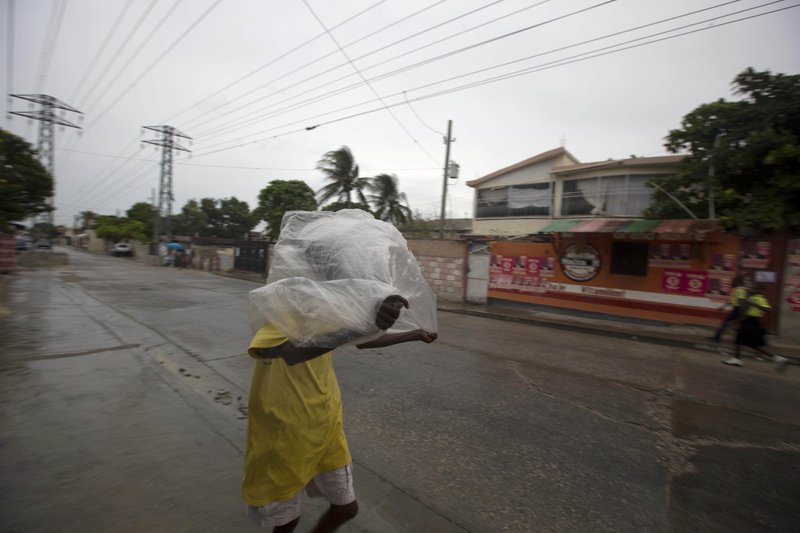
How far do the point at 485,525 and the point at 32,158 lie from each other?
21.3m

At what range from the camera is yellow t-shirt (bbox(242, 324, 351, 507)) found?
1452 mm

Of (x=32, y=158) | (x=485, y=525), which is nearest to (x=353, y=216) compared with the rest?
(x=485, y=525)

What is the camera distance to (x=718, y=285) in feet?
Answer: 26.9

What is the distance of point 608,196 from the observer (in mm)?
13820

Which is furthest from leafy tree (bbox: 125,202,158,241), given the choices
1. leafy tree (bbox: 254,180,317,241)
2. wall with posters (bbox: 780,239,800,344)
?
wall with posters (bbox: 780,239,800,344)

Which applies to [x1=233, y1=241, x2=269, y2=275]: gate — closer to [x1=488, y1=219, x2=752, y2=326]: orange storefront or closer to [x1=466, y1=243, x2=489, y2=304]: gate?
[x1=466, y1=243, x2=489, y2=304]: gate

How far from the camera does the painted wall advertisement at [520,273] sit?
10.9 m

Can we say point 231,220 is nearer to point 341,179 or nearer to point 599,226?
point 341,179

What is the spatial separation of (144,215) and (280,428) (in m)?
55.5

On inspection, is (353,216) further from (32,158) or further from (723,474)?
(32,158)

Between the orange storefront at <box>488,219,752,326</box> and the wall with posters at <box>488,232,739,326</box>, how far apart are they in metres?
0.02

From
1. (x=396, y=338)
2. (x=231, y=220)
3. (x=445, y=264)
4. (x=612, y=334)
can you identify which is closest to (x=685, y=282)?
(x=612, y=334)

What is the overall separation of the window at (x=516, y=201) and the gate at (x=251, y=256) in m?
12.1

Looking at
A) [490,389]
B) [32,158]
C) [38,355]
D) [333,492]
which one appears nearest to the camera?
[333,492]
